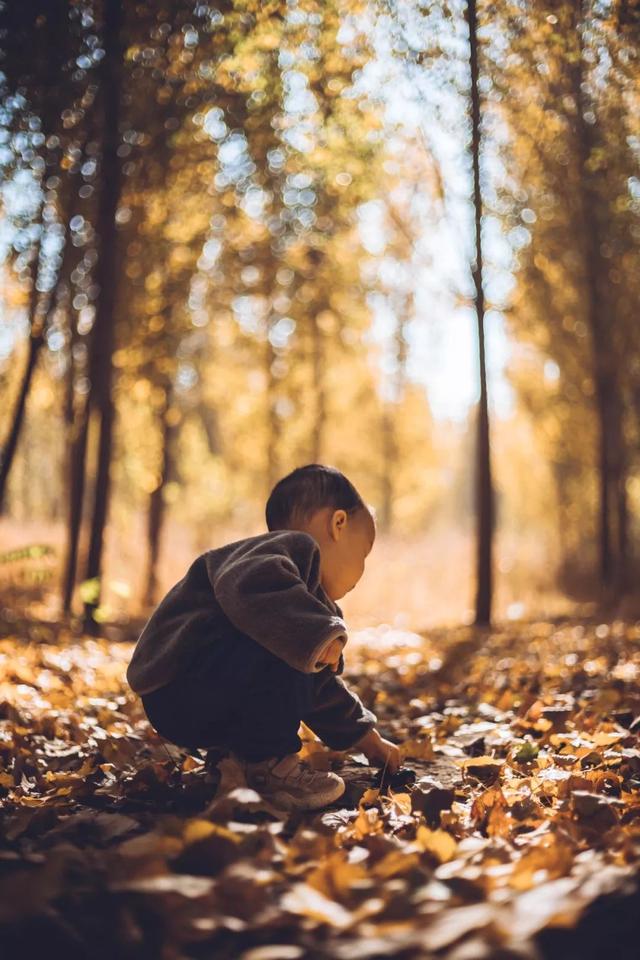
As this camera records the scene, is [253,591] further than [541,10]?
No

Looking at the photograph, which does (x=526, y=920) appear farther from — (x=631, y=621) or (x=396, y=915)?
(x=631, y=621)

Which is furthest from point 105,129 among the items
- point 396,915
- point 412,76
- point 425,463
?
point 425,463

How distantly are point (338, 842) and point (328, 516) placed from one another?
1.05 m

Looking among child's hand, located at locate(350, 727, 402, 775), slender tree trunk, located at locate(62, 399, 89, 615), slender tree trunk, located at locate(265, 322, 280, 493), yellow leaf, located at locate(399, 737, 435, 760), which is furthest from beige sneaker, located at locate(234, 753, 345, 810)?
slender tree trunk, located at locate(265, 322, 280, 493)

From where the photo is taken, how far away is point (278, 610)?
237 centimetres

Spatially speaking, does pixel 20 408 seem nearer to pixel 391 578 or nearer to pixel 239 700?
pixel 239 700

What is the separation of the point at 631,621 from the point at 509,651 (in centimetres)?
243

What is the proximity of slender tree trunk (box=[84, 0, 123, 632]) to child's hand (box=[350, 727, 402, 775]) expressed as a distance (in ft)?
16.5

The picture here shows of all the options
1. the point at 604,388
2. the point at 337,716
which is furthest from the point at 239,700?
the point at 604,388

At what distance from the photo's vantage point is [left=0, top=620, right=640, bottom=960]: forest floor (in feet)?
4.87

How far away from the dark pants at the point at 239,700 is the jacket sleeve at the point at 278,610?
96 mm

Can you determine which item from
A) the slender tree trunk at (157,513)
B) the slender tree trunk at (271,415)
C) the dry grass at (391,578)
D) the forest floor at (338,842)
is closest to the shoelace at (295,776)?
the forest floor at (338,842)

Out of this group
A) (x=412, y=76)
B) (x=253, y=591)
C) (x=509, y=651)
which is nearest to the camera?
(x=253, y=591)

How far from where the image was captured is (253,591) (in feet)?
7.89
